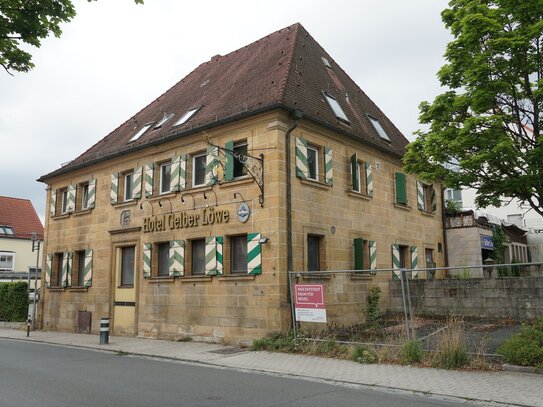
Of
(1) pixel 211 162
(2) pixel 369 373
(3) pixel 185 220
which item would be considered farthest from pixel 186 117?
(2) pixel 369 373

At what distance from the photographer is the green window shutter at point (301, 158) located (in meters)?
15.3

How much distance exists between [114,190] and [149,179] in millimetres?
2168

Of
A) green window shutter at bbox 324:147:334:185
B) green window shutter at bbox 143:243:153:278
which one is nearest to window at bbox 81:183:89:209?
green window shutter at bbox 143:243:153:278

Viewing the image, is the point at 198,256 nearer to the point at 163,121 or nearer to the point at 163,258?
the point at 163,258

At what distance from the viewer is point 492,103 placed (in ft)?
38.2

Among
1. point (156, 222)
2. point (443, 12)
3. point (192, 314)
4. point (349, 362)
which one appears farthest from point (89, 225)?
point (443, 12)

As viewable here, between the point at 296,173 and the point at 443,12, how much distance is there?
572 centimetres

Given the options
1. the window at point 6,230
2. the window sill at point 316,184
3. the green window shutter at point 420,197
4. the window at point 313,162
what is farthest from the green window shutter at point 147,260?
the window at point 6,230

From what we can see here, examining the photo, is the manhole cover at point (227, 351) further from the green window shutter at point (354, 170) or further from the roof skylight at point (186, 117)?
the roof skylight at point (186, 117)

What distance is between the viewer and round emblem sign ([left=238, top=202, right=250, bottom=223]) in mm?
15016

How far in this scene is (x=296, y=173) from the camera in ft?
49.9

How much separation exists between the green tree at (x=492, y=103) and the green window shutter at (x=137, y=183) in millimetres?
10302

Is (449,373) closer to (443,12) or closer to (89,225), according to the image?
(443,12)

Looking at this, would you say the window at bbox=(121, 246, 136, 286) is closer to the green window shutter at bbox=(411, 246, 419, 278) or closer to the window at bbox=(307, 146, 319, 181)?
the window at bbox=(307, 146, 319, 181)
